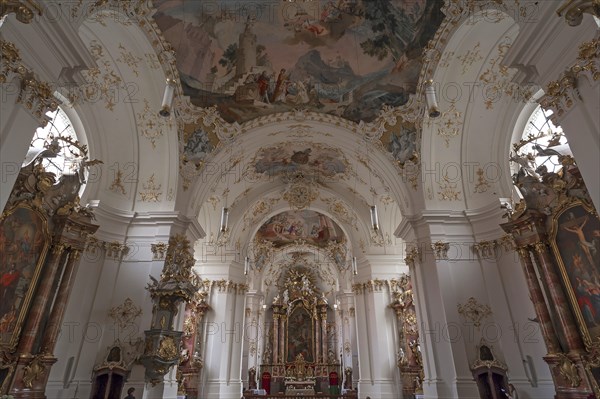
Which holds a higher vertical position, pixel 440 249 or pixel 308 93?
pixel 308 93

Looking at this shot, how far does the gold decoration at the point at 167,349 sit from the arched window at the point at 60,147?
444 centimetres

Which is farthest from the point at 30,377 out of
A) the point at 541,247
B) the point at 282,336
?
the point at 282,336

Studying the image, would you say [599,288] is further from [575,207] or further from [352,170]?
[352,170]

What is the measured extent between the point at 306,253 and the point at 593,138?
69.3ft

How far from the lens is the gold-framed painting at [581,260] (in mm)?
7277

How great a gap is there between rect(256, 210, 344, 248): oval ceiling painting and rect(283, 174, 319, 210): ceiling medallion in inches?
129

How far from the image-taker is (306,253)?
83.9 feet

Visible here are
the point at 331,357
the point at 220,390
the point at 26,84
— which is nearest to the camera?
the point at 26,84

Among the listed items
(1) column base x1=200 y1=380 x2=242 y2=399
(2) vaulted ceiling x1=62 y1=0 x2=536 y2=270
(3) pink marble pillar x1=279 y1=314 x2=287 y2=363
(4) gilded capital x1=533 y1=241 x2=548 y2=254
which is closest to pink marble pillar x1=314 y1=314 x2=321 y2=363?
(3) pink marble pillar x1=279 y1=314 x2=287 y2=363

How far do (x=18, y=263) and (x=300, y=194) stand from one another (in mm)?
11532

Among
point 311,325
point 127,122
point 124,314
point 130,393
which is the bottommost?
point 130,393

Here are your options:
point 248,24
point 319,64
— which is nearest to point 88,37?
point 248,24

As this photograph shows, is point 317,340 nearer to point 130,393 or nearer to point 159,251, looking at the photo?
point 159,251

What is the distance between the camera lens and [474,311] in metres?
10.0
